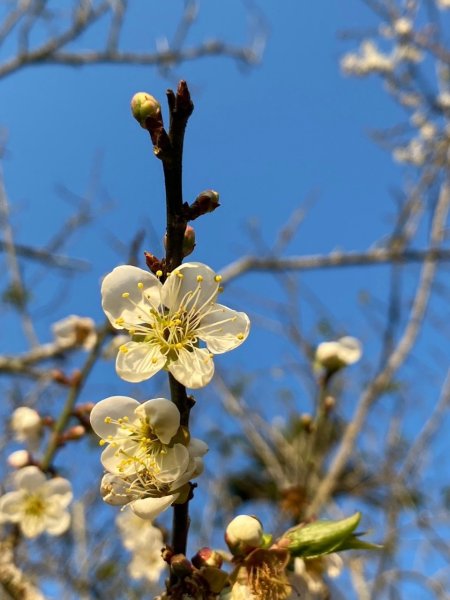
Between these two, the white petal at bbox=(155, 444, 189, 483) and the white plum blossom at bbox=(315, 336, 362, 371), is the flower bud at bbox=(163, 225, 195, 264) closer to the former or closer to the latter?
the white petal at bbox=(155, 444, 189, 483)

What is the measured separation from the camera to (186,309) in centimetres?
89

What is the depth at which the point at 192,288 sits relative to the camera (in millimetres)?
850

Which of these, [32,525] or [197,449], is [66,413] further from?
[197,449]

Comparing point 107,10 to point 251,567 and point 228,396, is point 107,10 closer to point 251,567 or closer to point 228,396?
point 228,396

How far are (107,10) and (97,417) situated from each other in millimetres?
3534

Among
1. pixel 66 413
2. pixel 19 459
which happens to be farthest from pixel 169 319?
pixel 19 459

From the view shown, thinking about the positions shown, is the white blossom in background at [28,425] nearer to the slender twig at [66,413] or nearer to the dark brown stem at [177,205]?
the slender twig at [66,413]

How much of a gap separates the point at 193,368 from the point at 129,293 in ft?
0.57

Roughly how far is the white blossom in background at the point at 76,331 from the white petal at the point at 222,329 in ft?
3.94

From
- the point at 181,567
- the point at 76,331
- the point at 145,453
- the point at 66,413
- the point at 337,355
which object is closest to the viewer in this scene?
the point at 181,567

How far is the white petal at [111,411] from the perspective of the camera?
798mm

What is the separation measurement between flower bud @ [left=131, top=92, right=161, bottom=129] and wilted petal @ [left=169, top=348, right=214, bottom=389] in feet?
0.98

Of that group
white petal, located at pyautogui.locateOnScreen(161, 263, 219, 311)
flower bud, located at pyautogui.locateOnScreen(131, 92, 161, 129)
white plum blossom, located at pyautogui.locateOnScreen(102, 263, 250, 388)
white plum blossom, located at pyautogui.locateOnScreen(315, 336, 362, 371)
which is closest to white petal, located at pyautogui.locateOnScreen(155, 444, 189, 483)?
white plum blossom, located at pyautogui.locateOnScreen(102, 263, 250, 388)

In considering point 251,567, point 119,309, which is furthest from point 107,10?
point 251,567
